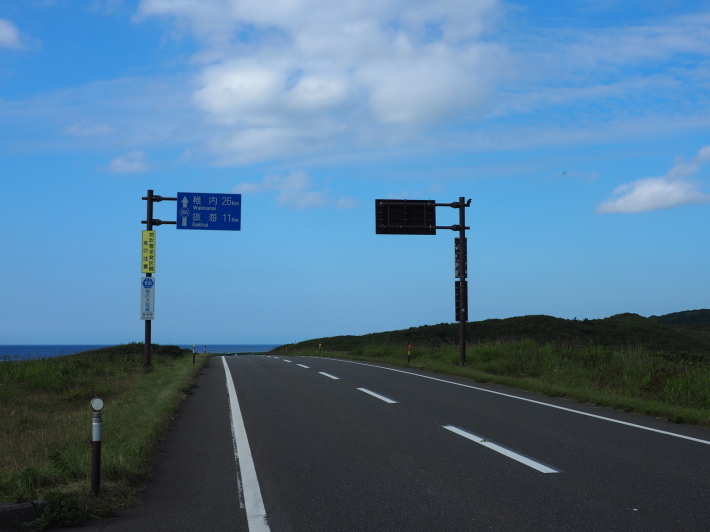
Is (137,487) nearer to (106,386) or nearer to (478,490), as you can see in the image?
(478,490)

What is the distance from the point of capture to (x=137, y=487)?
6430 millimetres

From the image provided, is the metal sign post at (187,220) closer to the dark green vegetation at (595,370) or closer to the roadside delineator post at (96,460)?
the dark green vegetation at (595,370)

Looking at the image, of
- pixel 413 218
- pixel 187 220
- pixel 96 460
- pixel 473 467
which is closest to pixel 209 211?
pixel 187 220

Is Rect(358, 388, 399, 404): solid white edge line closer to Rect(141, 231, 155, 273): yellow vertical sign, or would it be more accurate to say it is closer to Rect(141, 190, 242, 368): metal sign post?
Rect(141, 190, 242, 368): metal sign post

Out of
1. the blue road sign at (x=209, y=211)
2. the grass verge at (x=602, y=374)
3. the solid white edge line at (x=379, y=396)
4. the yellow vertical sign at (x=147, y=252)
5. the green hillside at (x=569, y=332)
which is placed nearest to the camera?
the grass verge at (x=602, y=374)

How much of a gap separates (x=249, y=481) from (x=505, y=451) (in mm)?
3269

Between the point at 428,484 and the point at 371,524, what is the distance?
4.48 feet

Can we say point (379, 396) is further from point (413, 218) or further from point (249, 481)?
point (413, 218)

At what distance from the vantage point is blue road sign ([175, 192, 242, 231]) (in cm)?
2455

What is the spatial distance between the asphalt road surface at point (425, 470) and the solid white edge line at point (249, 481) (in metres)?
0.02

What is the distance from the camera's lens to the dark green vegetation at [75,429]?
234 inches

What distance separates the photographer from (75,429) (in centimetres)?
1094

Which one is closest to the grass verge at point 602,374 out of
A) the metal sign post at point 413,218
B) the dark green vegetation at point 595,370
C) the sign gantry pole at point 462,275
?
the dark green vegetation at point 595,370

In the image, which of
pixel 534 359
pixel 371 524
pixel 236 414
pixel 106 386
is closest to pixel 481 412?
pixel 236 414
